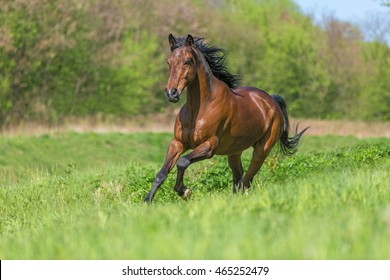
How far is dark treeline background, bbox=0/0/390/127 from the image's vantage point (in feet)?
121

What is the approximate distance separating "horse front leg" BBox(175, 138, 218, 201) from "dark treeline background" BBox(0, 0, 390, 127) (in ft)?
54.7

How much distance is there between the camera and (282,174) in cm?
1352

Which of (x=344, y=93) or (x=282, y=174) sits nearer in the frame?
(x=282, y=174)

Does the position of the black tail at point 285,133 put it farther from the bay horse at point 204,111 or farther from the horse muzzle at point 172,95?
the horse muzzle at point 172,95

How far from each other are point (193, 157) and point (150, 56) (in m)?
39.5

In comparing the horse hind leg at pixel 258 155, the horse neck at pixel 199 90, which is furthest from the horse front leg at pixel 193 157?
the horse hind leg at pixel 258 155

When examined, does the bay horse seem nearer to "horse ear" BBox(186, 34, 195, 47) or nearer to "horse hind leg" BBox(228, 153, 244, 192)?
"horse ear" BBox(186, 34, 195, 47)

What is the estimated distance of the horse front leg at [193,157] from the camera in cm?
920

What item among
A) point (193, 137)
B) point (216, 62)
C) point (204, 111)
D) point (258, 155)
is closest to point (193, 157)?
point (193, 137)

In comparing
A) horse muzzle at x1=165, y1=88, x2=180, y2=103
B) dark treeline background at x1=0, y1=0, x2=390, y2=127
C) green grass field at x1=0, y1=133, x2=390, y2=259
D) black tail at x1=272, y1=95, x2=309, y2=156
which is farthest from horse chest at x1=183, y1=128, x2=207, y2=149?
dark treeline background at x1=0, y1=0, x2=390, y2=127
